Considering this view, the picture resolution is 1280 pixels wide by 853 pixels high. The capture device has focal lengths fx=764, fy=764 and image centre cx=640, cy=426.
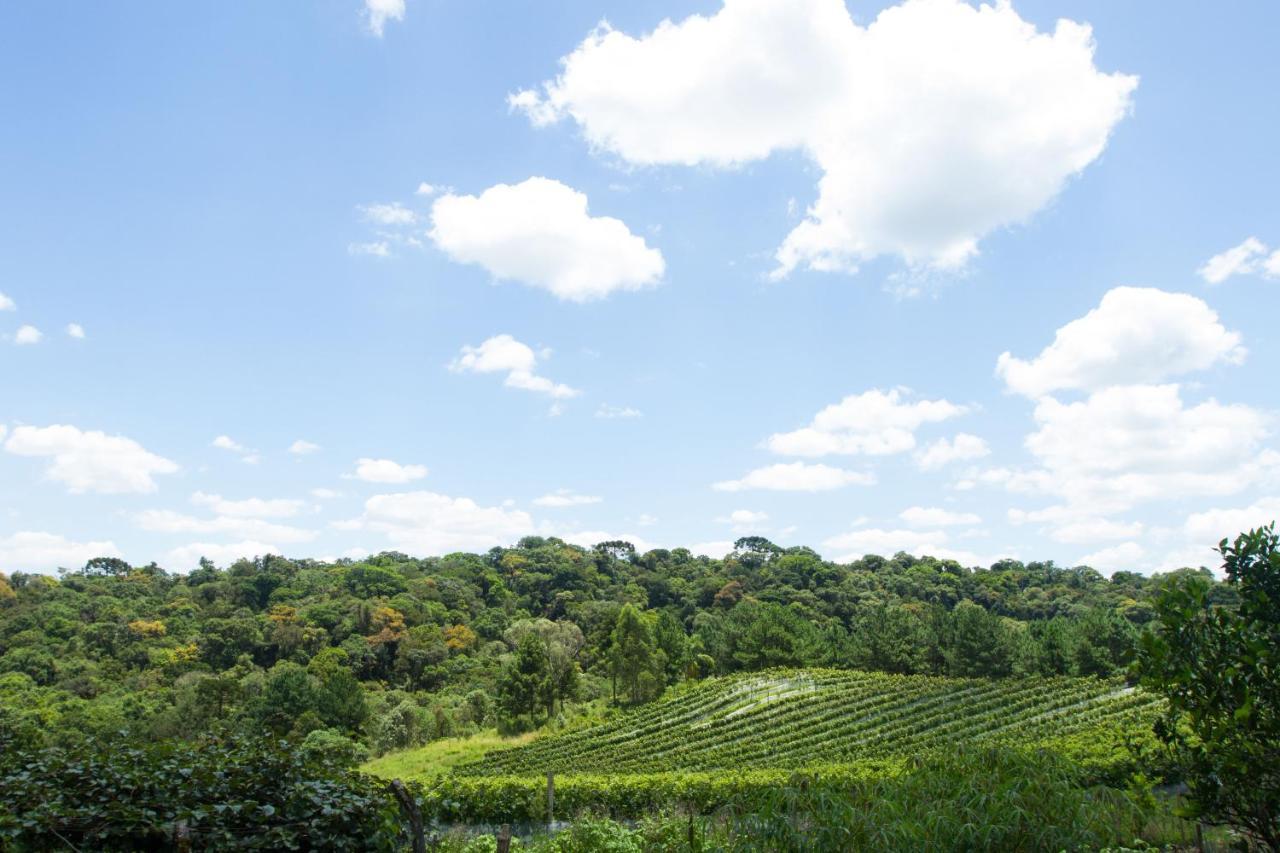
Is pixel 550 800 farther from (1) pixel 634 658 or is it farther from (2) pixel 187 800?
(1) pixel 634 658

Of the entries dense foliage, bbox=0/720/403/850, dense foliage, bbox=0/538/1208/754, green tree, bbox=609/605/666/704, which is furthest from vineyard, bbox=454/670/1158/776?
dense foliage, bbox=0/720/403/850

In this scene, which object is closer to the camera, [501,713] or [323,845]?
[323,845]

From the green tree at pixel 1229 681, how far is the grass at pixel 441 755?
120 ft

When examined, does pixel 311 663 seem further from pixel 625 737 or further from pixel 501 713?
pixel 625 737

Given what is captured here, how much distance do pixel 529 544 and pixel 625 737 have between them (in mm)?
89695

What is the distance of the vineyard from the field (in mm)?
104

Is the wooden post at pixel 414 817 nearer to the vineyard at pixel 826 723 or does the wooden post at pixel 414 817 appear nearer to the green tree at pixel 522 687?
the vineyard at pixel 826 723

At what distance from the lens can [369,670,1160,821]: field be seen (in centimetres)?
2175

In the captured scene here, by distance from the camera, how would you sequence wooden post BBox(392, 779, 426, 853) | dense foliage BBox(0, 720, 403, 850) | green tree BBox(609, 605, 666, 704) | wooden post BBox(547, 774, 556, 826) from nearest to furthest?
dense foliage BBox(0, 720, 403, 850), wooden post BBox(392, 779, 426, 853), wooden post BBox(547, 774, 556, 826), green tree BBox(609, 605, 666, 704)

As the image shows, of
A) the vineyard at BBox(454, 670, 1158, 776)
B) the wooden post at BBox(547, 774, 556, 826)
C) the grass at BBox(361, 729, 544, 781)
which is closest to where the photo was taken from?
the wooden post at BBox(547, 774, 556, 826)

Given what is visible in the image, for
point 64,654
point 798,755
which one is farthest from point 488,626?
point 798,755

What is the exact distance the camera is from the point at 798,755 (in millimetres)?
32938

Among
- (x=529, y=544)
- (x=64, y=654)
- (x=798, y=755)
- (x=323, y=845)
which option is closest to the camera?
(x=323, y=845)

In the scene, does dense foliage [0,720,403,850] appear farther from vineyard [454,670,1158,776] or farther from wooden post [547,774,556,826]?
vineyard [454,670,1158,776]
